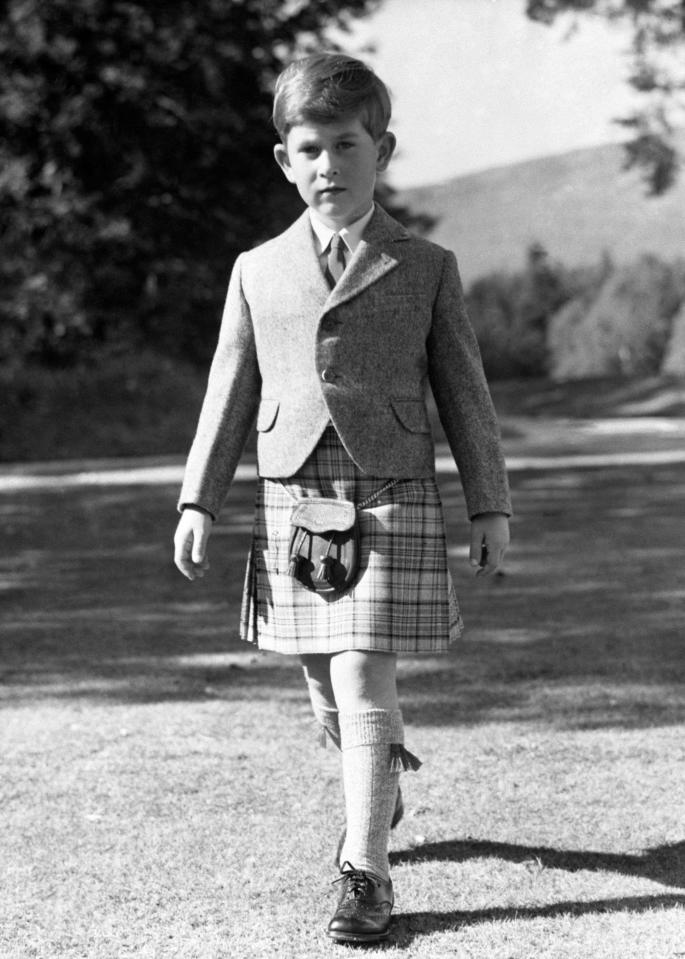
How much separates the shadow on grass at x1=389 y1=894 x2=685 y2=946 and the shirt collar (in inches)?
61.0

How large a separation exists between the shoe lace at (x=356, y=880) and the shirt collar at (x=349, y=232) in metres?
1.43

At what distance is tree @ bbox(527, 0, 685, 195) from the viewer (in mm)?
18922

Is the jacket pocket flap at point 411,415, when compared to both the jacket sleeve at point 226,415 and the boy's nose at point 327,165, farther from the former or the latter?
the boy's nose at point 327,165

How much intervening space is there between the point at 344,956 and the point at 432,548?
94 cm

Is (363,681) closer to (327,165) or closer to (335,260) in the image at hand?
(335,260)

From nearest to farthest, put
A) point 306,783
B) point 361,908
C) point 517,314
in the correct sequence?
1. point 361,908
2. point 306,783
3. point 517,314

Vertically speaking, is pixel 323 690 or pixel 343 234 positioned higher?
pixel 343 234

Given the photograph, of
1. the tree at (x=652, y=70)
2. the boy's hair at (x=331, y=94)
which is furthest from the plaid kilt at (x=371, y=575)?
the tree at (x=652, y=70)

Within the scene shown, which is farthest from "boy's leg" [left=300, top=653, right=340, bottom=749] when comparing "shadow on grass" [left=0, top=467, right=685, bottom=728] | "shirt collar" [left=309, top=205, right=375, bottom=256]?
"shadow on grass" [left=0, top=467, right=685, bottom=728]

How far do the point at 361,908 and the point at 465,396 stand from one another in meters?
1.19

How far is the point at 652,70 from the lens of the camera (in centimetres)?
2033

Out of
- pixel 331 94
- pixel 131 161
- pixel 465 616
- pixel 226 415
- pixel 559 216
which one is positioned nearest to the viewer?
pixel 331 94

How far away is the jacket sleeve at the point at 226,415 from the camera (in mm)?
3582

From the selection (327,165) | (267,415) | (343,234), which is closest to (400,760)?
(267,415)
